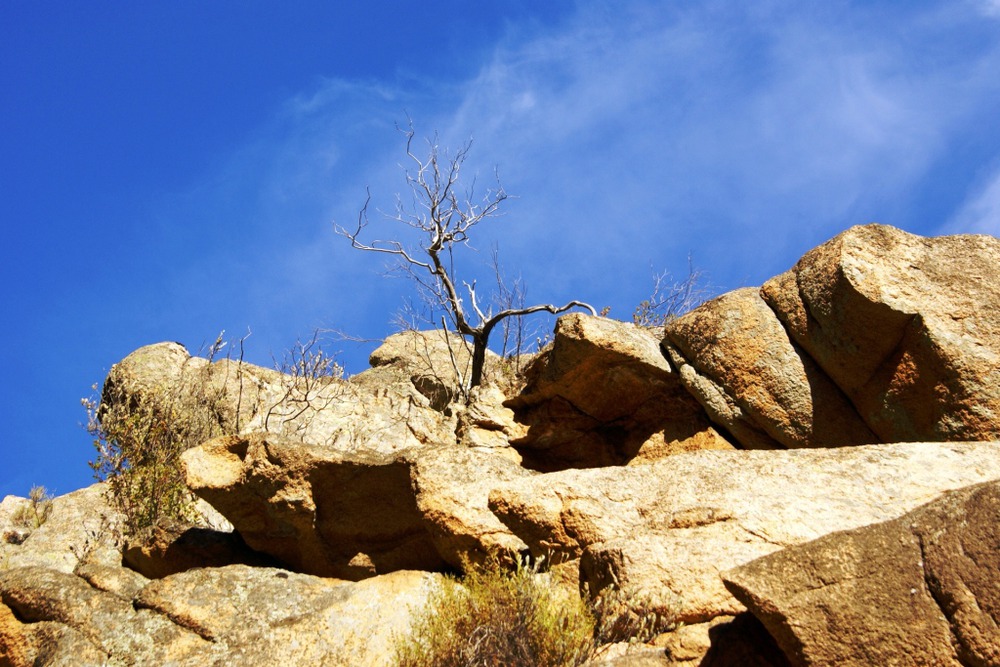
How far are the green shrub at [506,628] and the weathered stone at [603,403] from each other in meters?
3.22

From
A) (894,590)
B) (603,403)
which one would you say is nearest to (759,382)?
(603,403)

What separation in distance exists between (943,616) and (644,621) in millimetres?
1767

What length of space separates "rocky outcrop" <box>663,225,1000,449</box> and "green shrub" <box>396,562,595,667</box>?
334 centimetres

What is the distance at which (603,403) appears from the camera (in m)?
10.3

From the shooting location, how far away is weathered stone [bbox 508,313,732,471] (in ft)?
32.4

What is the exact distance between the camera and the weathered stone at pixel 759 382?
29.8ft

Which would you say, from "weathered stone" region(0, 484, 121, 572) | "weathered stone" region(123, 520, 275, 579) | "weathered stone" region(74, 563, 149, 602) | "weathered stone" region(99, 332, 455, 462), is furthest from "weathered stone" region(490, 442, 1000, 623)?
"weathered stone" region(0, 484, 121, 572)

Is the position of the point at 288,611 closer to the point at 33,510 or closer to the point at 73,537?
the point at 73,537

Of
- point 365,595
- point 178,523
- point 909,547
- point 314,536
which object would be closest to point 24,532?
point 178,523

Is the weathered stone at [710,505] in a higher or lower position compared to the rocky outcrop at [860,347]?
lower

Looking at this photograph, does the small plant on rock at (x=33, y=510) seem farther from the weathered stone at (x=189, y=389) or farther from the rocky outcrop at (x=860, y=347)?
the rocky outcrop at (x=860, y=347)

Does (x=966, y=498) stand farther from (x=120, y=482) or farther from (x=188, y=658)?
(x=120, y=482)

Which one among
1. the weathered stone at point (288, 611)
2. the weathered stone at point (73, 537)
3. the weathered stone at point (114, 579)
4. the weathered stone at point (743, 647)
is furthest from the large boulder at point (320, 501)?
the weathered stone at point (743, 647)

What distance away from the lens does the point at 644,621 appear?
6004mm
